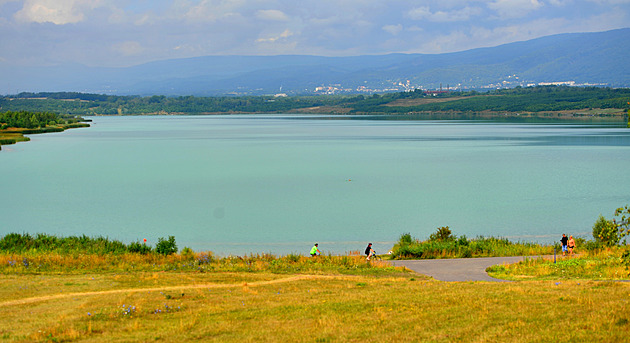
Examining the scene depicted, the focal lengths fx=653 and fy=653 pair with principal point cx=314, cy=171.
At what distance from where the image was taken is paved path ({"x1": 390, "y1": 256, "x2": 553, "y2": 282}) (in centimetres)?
1902

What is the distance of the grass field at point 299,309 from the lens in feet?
35.6

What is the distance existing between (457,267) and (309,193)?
1069 inches

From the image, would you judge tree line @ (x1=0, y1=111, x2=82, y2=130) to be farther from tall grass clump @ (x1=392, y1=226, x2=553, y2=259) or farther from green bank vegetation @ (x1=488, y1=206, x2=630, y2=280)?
green bank vegetation @ (x1=488, y1=206, x2=630, y2=280)

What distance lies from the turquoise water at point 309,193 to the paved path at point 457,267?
717cm

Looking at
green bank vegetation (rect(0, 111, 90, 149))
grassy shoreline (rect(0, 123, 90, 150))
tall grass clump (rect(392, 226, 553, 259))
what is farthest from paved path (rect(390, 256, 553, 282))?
green bank vegetation (rect(0, 111, 90, 149))

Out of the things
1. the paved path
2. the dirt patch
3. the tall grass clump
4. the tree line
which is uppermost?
the tree line

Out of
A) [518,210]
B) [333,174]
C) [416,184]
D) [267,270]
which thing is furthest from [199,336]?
[333,174]

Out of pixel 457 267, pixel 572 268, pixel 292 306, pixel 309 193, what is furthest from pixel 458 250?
pixel 309 193

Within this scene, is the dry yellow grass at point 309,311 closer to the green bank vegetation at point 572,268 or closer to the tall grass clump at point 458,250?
the green bank vegetation at point 572,268

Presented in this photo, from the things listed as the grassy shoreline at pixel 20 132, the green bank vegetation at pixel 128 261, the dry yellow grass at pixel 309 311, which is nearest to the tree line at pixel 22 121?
the grassy shoreline at pixel 20 132

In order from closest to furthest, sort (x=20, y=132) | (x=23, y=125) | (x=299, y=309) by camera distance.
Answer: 1. (x=299, y=309)
2. (x=20, y=132)
3. (x=23, y=125)

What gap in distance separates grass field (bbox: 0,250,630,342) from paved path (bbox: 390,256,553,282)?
4.24 ft

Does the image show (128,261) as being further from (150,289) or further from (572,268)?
(572,268)

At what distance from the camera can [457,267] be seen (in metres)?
20.7
